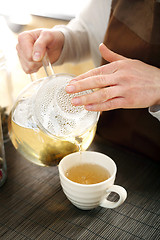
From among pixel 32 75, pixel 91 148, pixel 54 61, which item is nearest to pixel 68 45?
pixel 54 61

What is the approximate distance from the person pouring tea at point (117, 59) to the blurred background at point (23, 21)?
0.20 m

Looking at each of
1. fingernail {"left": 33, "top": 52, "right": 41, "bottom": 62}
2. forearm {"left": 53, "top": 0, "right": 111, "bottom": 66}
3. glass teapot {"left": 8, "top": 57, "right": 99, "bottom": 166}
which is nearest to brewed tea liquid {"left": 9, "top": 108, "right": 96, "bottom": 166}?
glass teapot {"left": 8, "top": 57, "right": 99, "bottom": 166}

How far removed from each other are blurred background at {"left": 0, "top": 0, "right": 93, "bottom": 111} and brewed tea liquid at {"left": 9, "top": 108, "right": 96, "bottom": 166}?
399 millimetres

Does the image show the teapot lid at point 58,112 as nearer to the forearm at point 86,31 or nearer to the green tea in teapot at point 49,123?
the green tea in teapot at point 49,123

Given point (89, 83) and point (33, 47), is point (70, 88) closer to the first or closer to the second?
point (89, 83)

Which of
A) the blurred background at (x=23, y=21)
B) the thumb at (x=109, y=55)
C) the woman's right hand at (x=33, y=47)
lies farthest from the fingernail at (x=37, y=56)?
the blurred background at (x=23, y=21)

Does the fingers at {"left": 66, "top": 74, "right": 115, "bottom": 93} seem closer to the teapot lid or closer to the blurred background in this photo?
the teapot lid

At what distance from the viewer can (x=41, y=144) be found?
58 cm

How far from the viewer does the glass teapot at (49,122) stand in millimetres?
538

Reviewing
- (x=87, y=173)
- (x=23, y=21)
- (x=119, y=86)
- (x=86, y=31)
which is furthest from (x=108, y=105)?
(x=23, y=21)

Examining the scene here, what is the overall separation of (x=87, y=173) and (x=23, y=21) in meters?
0.86

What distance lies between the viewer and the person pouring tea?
54cm

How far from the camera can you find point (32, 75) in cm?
72

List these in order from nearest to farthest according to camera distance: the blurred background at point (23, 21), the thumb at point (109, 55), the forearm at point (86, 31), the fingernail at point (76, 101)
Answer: the fingernail at point (76, 101) → the thumb at point (109, 55) → the forearm at point (86, 31) → the blurred background at point (23, 21)
